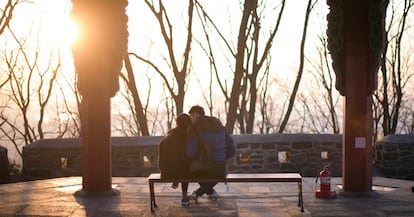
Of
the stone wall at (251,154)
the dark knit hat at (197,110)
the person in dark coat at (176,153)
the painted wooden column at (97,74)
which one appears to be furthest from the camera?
the stone wall at (251,154)

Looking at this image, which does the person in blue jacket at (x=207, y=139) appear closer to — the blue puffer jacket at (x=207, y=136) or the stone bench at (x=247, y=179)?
the blue puffer jacket at (x=207, y=136)

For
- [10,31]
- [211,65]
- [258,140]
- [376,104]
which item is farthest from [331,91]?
[258,140]

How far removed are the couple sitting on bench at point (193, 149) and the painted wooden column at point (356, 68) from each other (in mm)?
2286

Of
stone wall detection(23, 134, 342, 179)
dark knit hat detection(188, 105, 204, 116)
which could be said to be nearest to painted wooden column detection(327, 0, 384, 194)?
dark knit hat detection(188, 105, 204, 116)

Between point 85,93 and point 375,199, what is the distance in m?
4.83

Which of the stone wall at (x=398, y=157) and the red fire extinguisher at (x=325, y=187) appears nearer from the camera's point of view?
the red fire extinguisher at (x=325, y=187)

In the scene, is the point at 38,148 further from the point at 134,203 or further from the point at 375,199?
the point at 375,199

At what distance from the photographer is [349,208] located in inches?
370

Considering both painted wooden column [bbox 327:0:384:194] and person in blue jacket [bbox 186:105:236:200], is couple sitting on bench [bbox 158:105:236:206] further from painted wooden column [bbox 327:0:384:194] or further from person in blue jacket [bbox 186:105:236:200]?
painted wooden column [bbox 327:0:384:194]

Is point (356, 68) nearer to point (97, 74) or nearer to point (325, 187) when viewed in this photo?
point (325, 187)

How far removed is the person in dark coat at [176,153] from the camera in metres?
9.57

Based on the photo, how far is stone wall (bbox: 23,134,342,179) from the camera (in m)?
15.1

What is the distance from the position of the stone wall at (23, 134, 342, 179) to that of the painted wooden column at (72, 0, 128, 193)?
4.59 metres

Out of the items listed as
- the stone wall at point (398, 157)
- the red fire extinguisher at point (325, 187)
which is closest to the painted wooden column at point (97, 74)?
the red fire extinguisher at point (325, 187)
